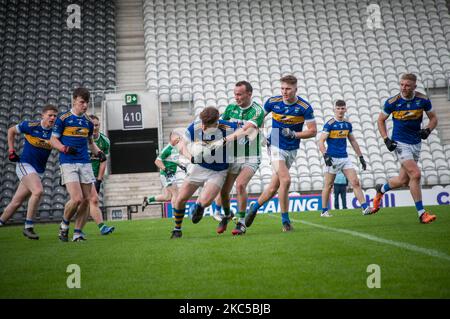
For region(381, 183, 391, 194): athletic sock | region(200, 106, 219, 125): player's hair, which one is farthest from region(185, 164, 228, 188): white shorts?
region(381, 183, 391, 194): athletic sock

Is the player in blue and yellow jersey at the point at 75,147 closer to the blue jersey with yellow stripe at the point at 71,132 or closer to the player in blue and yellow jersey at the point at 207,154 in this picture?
the blue jersey with yellow stripe at the point at 71,132

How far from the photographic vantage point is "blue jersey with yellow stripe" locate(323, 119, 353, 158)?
15.5 meters

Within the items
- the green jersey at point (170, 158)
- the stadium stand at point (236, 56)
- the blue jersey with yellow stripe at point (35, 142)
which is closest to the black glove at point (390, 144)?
the blue jersey with yellow stripe at point (35, 142)

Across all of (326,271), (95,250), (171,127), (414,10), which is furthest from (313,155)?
(326,271)

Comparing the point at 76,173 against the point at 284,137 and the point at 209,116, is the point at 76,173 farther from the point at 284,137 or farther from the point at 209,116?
the point at 284,137

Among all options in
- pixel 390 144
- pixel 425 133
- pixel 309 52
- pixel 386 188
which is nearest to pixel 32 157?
pixel 390 144

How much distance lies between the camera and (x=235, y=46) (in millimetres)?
29797

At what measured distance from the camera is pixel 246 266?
247 inches

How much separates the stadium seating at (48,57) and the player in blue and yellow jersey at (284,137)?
51.8ft

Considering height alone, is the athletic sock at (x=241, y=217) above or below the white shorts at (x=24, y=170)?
below

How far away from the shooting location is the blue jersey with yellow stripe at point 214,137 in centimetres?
934

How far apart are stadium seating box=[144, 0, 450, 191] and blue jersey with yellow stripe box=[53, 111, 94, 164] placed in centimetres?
1474
